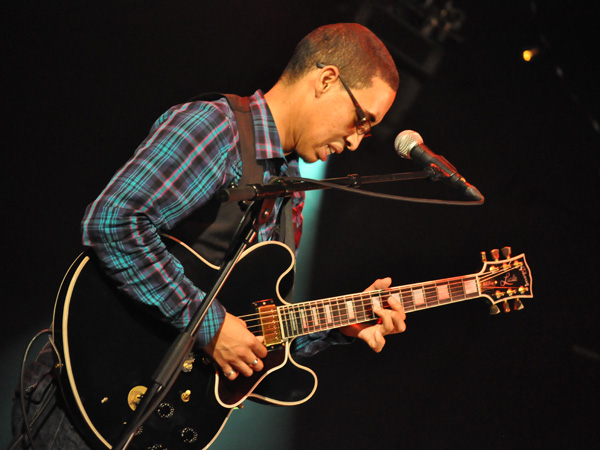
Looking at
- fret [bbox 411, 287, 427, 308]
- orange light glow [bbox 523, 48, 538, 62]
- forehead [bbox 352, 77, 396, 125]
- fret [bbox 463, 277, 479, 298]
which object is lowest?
fret [bbox 411, 287, 427, 308]

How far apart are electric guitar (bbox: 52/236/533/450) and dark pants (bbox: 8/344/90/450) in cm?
11

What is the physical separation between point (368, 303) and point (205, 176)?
971 millimetres

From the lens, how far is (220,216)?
1.84 m

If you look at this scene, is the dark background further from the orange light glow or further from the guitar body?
the guitar body

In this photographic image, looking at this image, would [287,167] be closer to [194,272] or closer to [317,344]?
[194,272]

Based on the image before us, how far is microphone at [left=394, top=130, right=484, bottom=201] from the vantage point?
68.7 inches

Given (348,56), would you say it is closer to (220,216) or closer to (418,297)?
(220,216)

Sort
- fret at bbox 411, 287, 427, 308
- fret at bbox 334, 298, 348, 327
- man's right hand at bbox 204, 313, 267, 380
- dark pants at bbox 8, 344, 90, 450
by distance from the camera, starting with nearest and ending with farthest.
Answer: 1. dark pants at bbox 8, 344, 90, 450
2. man's right hand at bbox 204, 313, 267, 380
3. fret at bbox 334, 298, 348, 327
4. fret at bbox 411, 287, 427, 308

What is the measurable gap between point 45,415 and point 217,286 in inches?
34.2

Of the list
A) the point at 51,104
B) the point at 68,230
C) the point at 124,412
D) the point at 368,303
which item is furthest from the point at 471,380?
the point at 51,104

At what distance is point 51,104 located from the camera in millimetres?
2184

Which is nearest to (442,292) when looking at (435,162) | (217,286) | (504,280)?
(504,280)

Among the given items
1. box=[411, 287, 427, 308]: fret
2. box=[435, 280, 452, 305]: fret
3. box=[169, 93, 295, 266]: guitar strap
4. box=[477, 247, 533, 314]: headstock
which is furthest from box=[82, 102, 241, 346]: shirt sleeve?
box=[477, 247, 533, 314]: headstock

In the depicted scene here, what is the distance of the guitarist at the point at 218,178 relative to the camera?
1.51 meters
